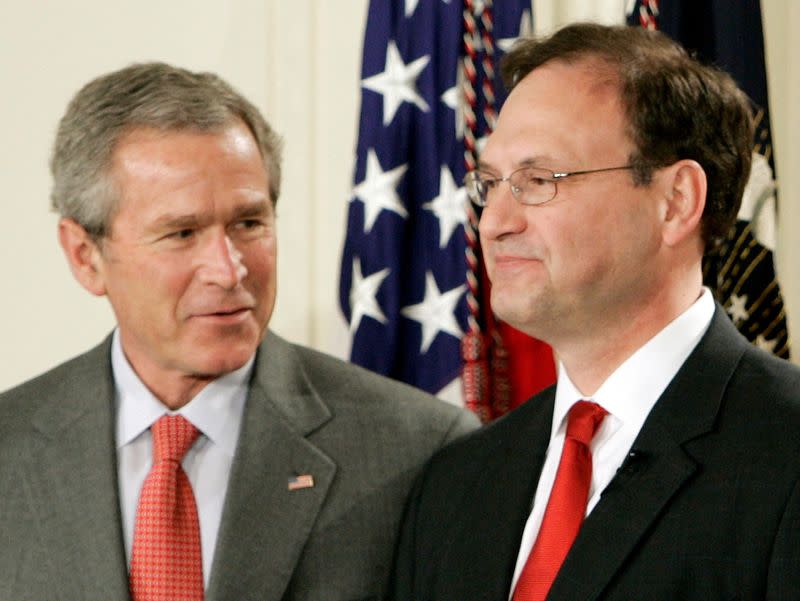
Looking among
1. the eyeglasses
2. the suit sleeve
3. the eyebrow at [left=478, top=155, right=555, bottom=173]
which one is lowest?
the suit sleeve

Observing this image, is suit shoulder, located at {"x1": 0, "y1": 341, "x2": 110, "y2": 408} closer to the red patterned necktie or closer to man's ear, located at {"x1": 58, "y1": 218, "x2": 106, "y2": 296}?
man's ear, located at {"x1": 58, "y1": 218, "x2": 106, "y2": 296}

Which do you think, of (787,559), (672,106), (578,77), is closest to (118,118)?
(578,77)

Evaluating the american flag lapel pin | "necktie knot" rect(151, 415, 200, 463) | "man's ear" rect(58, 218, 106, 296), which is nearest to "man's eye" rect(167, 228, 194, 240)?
"man's ear" rect(58, 218, 106, 296)

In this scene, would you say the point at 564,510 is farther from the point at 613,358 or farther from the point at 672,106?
the point at 672,106

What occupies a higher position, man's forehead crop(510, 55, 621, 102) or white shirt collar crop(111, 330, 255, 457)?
man's forehead crop(510, 55, 621, 102)

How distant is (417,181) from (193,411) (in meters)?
1.34

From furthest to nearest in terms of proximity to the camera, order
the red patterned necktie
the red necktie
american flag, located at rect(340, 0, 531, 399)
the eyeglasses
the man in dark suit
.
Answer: american flag, located at rect(340, 0, 531, 399) < the red patterned necktie < the eyeglasses < the red necktie < the man in dark suit

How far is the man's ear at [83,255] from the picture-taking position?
2758mm

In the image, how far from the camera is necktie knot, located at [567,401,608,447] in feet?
7.68

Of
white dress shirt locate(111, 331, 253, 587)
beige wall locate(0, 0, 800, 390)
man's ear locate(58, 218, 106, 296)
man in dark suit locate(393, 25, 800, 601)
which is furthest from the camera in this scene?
beige wall locate(0, 0, 800, 390)

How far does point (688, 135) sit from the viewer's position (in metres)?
2.45

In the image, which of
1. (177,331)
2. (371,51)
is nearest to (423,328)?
(371,51)

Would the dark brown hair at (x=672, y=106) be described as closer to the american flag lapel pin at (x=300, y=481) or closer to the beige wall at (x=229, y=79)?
the american flag lapel pin at (x=300, y=481)

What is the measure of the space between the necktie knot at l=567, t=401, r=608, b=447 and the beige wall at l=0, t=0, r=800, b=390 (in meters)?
1.91
